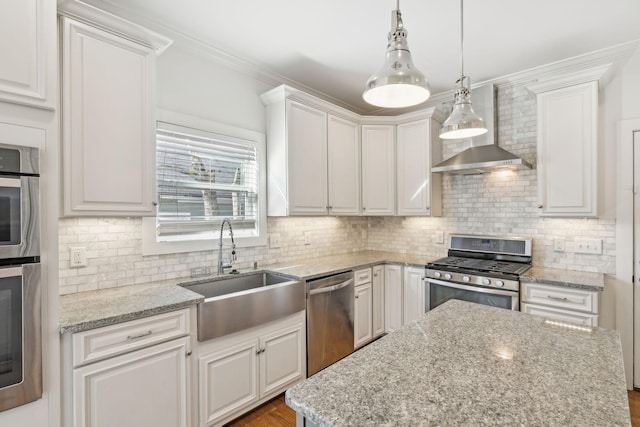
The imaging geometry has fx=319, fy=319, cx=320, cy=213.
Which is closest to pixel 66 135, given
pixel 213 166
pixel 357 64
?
pixel 213 166

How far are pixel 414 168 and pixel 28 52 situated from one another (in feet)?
10.6

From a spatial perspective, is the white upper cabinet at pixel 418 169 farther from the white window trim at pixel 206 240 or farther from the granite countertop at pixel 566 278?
the white window trim at pixel 206 240

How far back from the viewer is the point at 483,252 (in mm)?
3326

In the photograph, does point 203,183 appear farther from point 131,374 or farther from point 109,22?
point 131,374

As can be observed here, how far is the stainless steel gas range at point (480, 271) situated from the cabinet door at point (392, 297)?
343mm

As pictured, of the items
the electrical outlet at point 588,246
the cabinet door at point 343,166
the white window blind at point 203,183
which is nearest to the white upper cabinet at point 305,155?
the cabinet door at point 343,166

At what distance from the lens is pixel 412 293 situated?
3320mm

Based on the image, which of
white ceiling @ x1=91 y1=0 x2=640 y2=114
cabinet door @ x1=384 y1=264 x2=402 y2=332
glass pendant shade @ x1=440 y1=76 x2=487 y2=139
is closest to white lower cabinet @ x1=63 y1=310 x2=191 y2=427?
glass pendant shade @ x1=440 y1=76 x2=487 y2=139

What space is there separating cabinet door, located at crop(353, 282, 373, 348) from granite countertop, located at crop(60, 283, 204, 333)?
5.49 feet

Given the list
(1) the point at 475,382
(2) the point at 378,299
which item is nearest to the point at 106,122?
(1) the point at 475,382

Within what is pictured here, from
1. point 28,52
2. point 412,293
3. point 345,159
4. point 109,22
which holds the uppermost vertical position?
point 109,22

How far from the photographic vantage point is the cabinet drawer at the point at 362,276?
3.14m

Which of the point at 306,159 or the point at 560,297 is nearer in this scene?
the point at 560,297

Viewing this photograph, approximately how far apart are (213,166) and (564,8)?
2803mm
